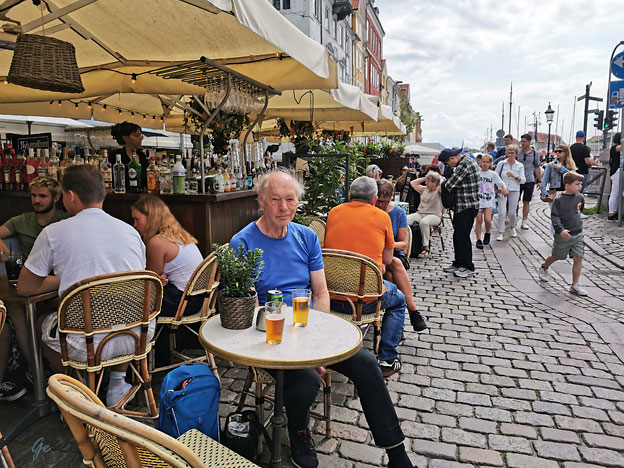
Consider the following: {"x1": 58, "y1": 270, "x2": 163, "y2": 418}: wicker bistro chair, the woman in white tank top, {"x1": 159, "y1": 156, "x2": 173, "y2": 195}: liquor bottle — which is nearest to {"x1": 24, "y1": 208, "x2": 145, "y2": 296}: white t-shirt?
{"x1": 58, "y1": 270, "x2": 163, "y2": 418}: wicker bistro chair

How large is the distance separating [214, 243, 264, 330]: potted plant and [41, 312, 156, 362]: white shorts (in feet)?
2.87

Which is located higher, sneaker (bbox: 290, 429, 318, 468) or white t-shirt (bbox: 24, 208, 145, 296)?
white t-shirt (bbox: 24, 208, 145, 296)

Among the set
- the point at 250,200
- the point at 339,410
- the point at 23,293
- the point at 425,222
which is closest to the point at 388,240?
the point at 339,410

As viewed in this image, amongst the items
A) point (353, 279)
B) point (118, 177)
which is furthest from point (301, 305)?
point (118, 177)

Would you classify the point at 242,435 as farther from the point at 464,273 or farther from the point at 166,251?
the point at 464,273

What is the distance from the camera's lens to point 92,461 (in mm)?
1436

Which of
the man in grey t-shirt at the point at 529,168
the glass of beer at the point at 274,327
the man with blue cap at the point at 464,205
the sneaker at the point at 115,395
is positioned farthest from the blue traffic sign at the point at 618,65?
the sneaker at the point at 115,395

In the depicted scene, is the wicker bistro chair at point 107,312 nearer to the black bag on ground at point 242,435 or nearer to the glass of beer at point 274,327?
the black bag on ground at point 242,435

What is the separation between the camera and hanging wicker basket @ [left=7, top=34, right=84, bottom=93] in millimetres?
3316

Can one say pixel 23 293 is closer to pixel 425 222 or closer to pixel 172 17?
pixel 172 17

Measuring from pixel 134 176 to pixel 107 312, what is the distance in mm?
2261

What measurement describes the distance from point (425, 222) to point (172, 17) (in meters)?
6.02

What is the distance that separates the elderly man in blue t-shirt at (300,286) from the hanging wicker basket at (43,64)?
1786mm

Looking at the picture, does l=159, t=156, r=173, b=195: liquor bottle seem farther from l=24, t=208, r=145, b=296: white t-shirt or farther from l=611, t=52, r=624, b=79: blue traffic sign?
l=611, t=52, r=624, b=79: blue traffic sign
